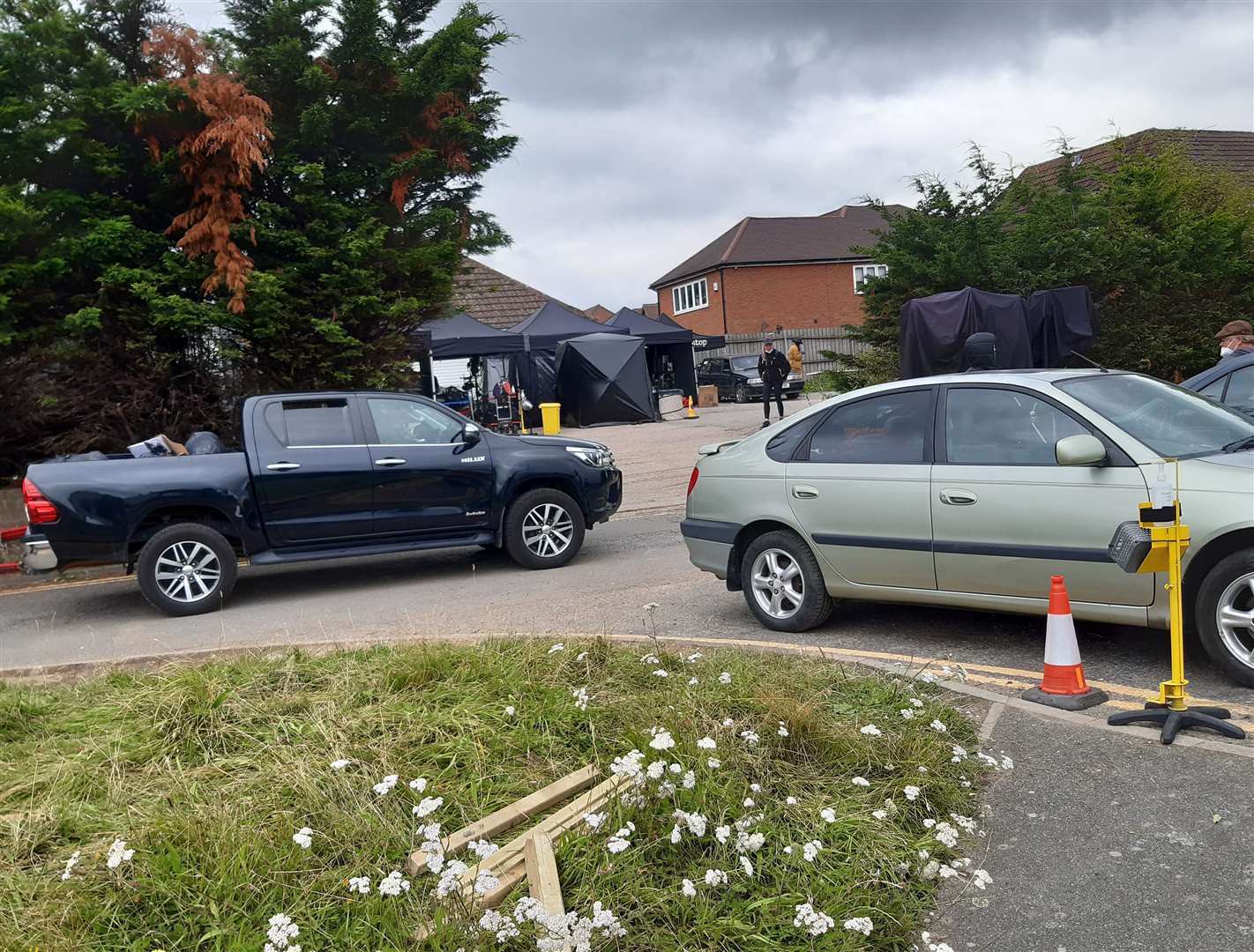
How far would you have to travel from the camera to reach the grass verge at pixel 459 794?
3.15 m

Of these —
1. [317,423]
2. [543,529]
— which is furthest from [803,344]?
[317,423]

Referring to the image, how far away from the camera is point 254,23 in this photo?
42.9 ft

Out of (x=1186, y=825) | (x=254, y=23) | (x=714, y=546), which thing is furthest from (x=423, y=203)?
(x=1186, y=825)

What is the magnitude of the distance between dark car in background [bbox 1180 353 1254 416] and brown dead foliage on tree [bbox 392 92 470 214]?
9.30 meters

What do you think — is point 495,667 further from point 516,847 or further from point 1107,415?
point 1107,415

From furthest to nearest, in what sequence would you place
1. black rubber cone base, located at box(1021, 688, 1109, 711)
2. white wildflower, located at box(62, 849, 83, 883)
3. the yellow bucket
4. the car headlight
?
the yellow bucket, the car headlight, black rubber cone base, located at box(1021, 688, 1109, 711), white wildflower, located at box(62, 849, 83, 883)

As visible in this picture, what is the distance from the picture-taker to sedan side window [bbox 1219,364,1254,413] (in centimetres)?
838

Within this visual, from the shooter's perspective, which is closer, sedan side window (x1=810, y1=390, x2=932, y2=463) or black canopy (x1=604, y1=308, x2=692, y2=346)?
sedan side window (x1=810, y1=390, x2=932, y2=463)

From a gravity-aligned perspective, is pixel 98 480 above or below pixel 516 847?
above

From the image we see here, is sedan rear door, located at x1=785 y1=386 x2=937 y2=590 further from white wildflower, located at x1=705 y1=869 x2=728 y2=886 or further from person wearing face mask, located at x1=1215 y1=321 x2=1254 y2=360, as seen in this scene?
person wearing face mask, located at x1=1215 y1=321 x2=1254 y2=360

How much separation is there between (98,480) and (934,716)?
697 cm

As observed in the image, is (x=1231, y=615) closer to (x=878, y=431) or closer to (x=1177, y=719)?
(x=1177, y=719)

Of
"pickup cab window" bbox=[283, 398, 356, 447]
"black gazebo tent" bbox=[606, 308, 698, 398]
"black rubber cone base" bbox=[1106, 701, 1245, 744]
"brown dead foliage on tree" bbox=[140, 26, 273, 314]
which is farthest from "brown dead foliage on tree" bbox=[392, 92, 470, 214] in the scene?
"black gazebo tent" bbox=[606, 308, 698, 398]

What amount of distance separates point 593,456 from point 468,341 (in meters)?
16.5
